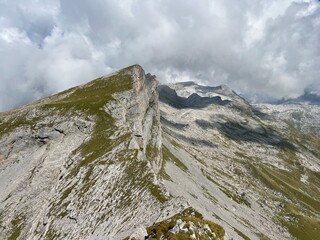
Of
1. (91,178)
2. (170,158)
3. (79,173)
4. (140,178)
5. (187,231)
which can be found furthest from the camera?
(170,158)

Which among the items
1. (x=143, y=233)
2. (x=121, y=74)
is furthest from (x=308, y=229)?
(x=143, y=233)

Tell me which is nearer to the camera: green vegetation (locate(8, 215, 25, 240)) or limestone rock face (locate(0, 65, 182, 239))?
limestone rock face (locate(0, 65, 182, 239))

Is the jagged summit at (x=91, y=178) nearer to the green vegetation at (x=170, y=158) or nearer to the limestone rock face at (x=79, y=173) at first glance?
the limestone rock face at (x=79, y=173)

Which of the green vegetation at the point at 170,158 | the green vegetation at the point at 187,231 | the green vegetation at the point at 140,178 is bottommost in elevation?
the green vegetation at the point at 187,231

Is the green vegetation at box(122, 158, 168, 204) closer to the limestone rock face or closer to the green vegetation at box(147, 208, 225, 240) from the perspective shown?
the limestone rock face

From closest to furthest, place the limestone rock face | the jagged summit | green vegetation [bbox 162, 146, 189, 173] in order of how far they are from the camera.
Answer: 1. the jagged summit
2. the limestone rock face
3. green vegetation [bbox 162, 146, 189, 173]

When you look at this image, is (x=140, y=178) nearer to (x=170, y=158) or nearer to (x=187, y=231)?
(x=187, y=231)

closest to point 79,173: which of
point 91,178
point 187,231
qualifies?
point 91,178

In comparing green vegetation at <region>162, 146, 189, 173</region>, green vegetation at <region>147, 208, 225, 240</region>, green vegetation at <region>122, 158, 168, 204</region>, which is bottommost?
green vegetation at <region>147, 208, 225, 240</region>

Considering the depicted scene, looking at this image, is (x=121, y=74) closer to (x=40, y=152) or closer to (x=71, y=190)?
(x=40, y=152)

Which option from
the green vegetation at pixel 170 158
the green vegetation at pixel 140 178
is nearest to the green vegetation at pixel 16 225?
the green vegetation at pixel 140 178

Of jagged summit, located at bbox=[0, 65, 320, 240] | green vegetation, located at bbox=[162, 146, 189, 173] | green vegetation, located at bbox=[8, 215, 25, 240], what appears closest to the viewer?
jagged summit, located at bbox=[0, 65, 320, 240]

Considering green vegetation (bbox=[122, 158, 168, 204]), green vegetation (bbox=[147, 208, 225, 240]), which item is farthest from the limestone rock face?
green vegetation (bbox=[147, 208, 225, 240])

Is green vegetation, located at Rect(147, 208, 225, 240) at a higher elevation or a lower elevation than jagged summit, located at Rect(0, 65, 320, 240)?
lower
